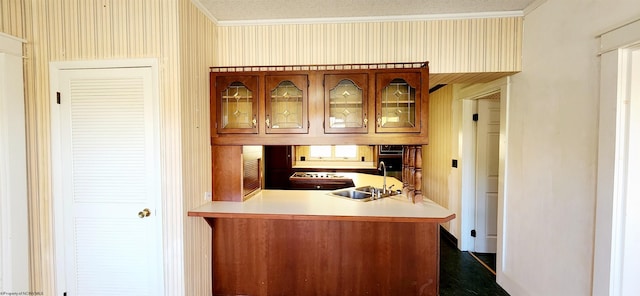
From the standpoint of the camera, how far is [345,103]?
225 centimetres

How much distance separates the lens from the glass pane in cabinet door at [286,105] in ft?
7.38

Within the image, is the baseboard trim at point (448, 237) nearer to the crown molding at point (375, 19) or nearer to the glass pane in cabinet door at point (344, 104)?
the glass pane in cabinet door at point (344, 104)

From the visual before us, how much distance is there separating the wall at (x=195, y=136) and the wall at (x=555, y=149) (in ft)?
8.96

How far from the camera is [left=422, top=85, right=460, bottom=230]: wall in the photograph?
146 inches

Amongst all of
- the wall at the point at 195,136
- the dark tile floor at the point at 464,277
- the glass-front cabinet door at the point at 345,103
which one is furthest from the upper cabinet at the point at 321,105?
the dark tile floor at the point at 464,277

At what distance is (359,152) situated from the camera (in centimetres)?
575

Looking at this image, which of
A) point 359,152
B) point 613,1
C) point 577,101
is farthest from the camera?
point 359,152

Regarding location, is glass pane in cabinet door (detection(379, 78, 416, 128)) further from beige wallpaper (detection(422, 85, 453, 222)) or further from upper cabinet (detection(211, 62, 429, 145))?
beige wallpaper (detection(422, 85, 453, 222))

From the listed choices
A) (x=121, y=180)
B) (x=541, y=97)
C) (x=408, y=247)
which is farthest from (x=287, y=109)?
(x=541, y=97)

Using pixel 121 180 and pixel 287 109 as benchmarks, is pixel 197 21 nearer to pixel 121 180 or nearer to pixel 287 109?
pixel 287 109

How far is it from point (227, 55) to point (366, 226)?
202cm

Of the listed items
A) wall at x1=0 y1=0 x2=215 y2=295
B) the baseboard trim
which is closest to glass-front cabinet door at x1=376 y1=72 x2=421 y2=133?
wall at x1=0 y1=0 x2=215 y2=295

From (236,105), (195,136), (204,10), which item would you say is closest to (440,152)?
(236,105)

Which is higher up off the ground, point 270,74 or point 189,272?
point 270,74
